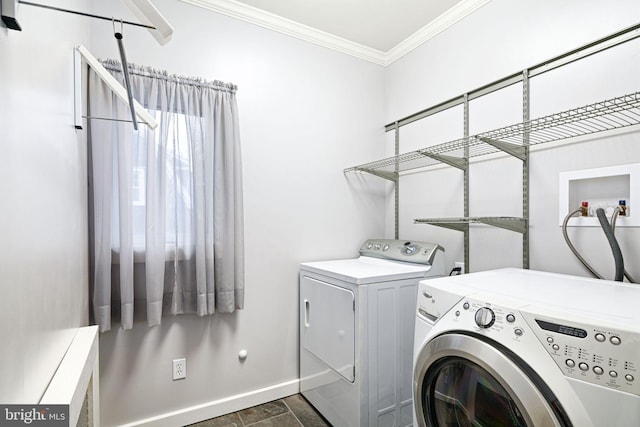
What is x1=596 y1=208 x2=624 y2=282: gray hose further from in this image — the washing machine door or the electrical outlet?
the electrical outlet

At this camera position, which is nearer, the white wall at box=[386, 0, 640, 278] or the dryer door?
the white wall at box=[386, 0, 640, 278]

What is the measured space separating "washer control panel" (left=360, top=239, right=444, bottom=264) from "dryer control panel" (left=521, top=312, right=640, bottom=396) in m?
1.04

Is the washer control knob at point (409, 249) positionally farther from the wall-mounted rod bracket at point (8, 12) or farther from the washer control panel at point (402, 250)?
the wall-mounted rod bracket at point (8, 12)

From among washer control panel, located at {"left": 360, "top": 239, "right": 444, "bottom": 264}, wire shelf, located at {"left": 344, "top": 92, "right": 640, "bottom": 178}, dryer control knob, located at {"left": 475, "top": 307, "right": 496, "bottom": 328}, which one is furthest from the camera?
washer control panel, located at {"left": 360, "top": 239, "right": 444, "bottom": 264}

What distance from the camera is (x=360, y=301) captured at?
64.5 inches

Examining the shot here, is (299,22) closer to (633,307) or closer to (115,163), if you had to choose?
(115,163)

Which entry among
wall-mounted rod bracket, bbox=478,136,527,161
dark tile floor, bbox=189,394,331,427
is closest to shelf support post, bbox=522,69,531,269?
wall-mounted rod bracket, bbox=478,136,527,161

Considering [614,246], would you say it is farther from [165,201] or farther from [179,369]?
[179,369]

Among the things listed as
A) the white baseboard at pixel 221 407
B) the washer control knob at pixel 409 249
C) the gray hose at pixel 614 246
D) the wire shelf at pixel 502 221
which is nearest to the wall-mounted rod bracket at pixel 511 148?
the wire shelf at pixel 502 221

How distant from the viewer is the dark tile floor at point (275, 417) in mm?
1912

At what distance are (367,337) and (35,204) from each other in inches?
57.5

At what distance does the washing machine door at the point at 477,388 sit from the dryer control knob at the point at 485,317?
0.14 feet

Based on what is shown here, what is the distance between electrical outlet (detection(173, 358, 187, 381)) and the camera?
188 centimetres

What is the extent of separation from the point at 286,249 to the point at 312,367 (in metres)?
0.80
